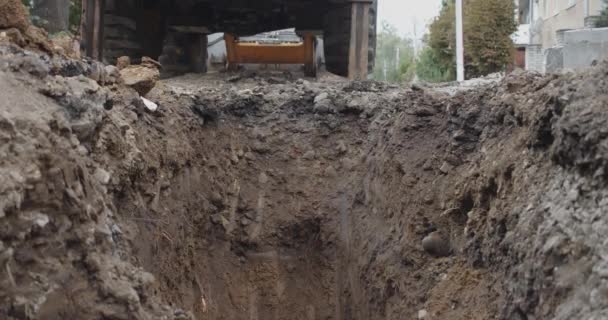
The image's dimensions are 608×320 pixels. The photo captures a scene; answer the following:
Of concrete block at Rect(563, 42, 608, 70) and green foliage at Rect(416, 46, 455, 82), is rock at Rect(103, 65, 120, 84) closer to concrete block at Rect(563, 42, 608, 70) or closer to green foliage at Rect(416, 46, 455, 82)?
concrete block at Rect(563, 42, 608, 70)

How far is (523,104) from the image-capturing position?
4.72 metres

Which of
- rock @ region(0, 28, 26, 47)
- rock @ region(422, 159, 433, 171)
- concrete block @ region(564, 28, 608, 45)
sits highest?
concrete block @ region(564, 28, 608, 45)

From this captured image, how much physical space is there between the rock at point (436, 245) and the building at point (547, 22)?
7.85 m

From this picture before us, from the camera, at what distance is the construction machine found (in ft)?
34.6

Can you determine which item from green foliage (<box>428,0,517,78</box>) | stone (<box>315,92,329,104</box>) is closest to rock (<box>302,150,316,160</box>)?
stone (<box>315,92,329,104</box>)

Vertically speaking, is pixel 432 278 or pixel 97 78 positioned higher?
pixel 97 78

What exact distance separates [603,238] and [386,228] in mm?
3303

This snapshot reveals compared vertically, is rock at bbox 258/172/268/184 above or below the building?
below

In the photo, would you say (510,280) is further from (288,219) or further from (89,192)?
(288,219)

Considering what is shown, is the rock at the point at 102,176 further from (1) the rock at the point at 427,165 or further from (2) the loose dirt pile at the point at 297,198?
(1) the rock at the point at 427,165

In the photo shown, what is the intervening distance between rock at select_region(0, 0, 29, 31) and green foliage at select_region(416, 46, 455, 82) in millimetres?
21304

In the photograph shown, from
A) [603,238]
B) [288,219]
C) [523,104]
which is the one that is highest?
A: [523,104]

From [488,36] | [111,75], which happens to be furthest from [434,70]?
[111,75]

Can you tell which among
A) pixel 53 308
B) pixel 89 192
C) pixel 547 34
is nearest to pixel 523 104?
pixel 89 192
